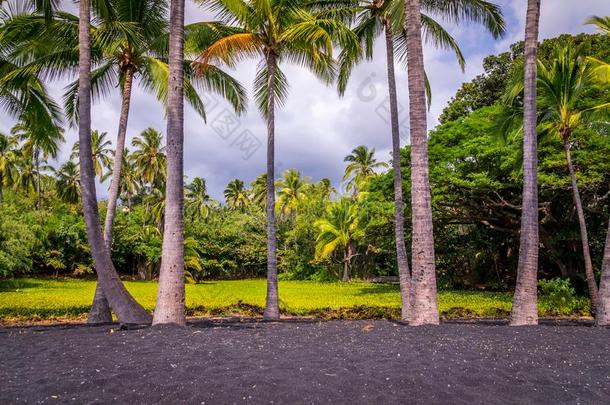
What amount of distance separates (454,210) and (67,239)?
2741 cm

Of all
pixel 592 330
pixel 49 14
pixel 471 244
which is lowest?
pixel 592 330

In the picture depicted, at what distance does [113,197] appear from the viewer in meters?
11.5

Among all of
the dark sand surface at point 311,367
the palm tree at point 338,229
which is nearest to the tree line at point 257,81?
the dark sand surface at point 311,367

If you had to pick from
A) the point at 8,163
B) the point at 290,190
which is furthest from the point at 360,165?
the point at 8,163

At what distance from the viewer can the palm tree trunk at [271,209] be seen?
38.2 feet

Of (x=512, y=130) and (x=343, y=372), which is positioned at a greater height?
(x=512, y=130)

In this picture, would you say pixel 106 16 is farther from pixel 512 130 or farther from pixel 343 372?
pixel 512 130

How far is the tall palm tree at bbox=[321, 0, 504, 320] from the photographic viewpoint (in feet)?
36.6

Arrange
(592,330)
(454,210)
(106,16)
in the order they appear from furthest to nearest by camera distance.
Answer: (454,210)
(106,16)
(592,330)

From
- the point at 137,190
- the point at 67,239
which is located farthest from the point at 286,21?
the point at 137,190

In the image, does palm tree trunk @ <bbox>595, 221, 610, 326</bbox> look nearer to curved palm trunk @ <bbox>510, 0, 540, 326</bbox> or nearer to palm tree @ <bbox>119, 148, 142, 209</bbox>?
curved palm trunk @ <bbox>510, 0, 540, 326</bbox>

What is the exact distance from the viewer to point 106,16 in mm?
11211

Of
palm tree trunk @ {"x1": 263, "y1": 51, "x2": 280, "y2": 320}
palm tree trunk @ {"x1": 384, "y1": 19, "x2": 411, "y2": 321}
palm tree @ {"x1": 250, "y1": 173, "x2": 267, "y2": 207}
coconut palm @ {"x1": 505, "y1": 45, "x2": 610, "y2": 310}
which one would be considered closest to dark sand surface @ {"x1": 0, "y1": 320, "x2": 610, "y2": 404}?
palm tree trunk @ {"x1": 384, "y1": 19, "x2": 411, "y2": 321}

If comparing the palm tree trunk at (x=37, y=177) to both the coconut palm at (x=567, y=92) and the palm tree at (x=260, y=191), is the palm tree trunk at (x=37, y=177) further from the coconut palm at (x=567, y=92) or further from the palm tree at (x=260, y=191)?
the coconut palm at (x=567, y=92)
